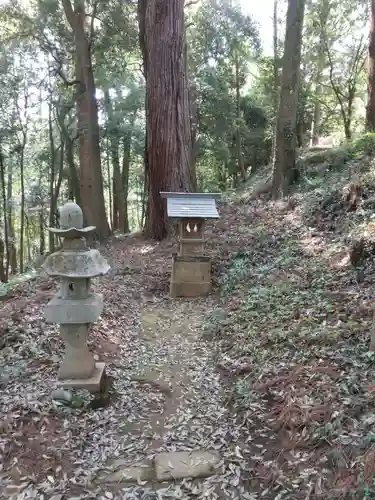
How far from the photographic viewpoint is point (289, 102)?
9094 millimetres

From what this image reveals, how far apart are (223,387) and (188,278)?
2822mm

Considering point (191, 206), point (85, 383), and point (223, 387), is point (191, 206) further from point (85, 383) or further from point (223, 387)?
point (85, 383)

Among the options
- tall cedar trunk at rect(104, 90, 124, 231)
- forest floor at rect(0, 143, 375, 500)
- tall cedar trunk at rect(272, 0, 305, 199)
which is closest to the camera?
forest floor at rect(0, 143, 375, 500)

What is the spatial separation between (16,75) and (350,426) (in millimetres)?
14361

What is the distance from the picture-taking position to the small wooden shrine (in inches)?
250

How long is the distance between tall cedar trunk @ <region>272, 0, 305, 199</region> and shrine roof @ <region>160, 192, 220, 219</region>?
11.8 feet

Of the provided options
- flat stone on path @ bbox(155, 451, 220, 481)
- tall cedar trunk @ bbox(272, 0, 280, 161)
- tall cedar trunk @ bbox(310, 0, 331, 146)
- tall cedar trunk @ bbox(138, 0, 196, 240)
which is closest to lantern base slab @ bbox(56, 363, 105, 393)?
flat stone on path @ bbox(155, 451, 220, 481)

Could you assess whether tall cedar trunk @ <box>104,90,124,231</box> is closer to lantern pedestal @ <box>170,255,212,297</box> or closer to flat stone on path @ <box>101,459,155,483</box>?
lantern pedestal @ <box>170,255,212,297</box>

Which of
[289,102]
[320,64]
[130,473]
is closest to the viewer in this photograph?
[130,473]

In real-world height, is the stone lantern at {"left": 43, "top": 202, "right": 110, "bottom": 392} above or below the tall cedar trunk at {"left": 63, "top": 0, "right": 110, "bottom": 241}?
below

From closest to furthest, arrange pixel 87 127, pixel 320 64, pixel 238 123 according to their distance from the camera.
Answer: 1. pixel 87 127
2. pixel 320 64
3. pixel 238 123

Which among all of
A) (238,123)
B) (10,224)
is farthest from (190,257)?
(10,224)

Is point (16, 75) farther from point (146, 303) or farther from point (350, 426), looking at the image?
point (350, 426)

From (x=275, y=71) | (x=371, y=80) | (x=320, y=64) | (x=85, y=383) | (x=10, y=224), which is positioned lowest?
(x=85, y=383)
